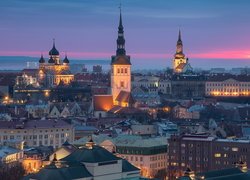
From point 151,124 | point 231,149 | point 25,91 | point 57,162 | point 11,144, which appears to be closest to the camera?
point 57,162

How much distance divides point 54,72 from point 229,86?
34.0 metres

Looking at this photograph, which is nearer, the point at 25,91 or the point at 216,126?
the point at 216,126

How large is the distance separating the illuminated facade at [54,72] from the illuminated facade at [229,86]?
26714 mm

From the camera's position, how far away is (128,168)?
55.3m

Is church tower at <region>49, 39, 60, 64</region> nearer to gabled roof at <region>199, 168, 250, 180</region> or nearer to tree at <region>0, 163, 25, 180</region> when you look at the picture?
tree at <region>0, 163, 25, 180</region>

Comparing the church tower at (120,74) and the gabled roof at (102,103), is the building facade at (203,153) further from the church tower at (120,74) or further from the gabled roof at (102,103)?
the church tower at (120,74)

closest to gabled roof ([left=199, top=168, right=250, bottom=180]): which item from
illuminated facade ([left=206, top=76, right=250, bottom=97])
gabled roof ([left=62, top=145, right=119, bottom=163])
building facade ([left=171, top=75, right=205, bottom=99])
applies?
gabled roof ([left=62, top=145, right=119, bottom=163])

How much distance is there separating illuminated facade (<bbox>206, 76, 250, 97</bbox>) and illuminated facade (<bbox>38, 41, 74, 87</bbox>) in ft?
87.6

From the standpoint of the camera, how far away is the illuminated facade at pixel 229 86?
163 meters

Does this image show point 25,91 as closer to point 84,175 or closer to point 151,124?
point 151,124

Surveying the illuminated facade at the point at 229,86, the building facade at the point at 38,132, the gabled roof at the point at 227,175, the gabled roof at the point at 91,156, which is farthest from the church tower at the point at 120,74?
the gabled roof at the point at 91,156

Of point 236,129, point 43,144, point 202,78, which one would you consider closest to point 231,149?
point 236,129

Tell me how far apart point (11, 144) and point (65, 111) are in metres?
37.3

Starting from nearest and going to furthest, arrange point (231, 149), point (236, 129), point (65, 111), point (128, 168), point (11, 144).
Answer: point (128, 168), point (231, 149), point (11, 144), point (236, 129), point (65, 111)
